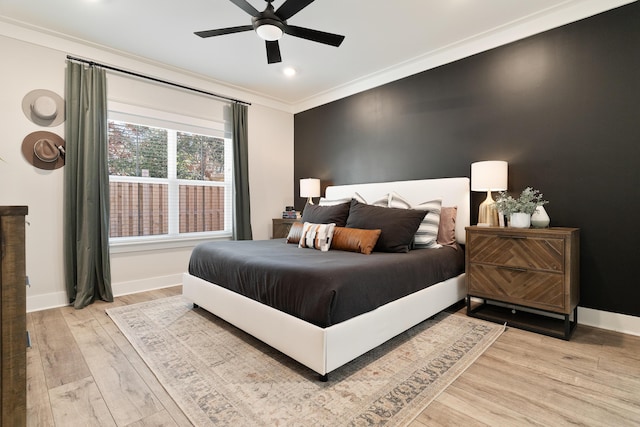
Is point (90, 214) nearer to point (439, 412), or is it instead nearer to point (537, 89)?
point (439, 412)

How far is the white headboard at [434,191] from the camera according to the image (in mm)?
3172

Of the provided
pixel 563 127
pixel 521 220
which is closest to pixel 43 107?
pixel 521 220

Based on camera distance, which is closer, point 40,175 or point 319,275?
point 319,275

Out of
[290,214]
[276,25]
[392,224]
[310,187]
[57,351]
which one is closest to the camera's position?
[57,351]

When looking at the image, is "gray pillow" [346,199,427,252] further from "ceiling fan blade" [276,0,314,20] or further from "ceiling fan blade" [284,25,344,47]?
"ceiling fan blade" [276,0,314,20]

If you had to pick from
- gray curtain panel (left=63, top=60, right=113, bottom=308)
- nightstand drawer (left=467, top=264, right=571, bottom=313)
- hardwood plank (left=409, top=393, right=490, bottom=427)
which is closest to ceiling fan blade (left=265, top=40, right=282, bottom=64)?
gray curtain panel (left=63, top=60, right=113, bottom=308)

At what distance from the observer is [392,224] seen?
2.76 metres

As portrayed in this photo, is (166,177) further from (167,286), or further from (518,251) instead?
(518,251)

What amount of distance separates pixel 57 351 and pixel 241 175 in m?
2.86

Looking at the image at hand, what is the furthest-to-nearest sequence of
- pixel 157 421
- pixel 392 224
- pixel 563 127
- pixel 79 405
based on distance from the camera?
pixel 392 224
pixel 563 127
pixel 79 405
pixel 157 421

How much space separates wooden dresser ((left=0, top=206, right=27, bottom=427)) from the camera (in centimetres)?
99

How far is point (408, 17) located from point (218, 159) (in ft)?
9.93

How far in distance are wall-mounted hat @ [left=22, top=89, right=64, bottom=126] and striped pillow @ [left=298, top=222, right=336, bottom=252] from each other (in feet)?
9.13

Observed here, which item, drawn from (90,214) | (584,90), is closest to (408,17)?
(584,90)
